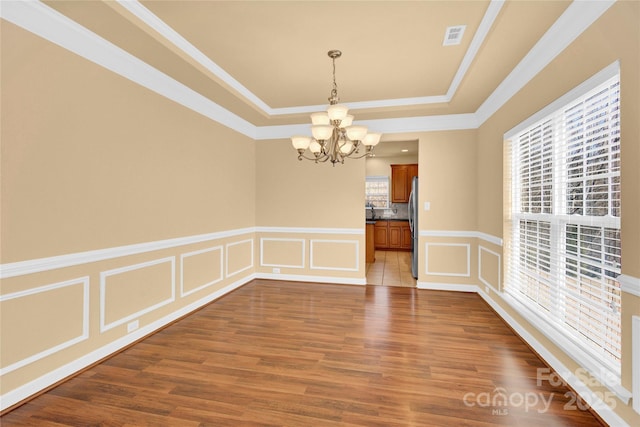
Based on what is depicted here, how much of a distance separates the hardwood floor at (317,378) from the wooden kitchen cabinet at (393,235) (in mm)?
5129

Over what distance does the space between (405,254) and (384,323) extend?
16.5ft

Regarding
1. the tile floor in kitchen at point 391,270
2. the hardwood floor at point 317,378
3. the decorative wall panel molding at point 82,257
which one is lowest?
→ the hardwood floor at point 317,378

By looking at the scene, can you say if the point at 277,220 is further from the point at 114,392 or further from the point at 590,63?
the point at 590,63

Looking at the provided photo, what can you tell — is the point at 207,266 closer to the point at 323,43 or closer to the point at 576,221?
the point at 323,43

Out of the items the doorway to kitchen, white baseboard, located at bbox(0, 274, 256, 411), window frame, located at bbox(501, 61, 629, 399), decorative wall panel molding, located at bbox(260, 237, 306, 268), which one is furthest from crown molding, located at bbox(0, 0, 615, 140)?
the doorway to kitchen

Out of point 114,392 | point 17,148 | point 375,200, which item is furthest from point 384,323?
point 375,200

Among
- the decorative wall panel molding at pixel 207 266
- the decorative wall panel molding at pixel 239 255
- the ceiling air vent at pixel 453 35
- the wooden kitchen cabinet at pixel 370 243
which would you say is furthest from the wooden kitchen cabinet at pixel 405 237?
the ceiling air vent at pixel 453 35

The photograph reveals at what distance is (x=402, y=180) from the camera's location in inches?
344

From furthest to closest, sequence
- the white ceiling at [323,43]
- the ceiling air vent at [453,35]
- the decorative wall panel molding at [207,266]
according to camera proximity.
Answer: the decorative wall panel molding at [207,266], the ceiling air vent at [453,35], the white ceiling at [323,43]

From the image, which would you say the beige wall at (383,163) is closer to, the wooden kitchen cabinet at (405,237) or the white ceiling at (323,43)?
the wooden kitchen cabinet at (405,237)

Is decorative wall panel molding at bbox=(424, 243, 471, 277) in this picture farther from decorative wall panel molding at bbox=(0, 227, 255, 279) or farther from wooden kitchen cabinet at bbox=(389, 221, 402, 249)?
wooden kitchen cabinet at bbox=(389, 221, 402, 249)

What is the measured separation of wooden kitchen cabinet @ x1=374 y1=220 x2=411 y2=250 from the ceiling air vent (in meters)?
6.39

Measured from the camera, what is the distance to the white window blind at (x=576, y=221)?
6.09 ft

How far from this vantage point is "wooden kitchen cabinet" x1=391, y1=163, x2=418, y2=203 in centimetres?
868
